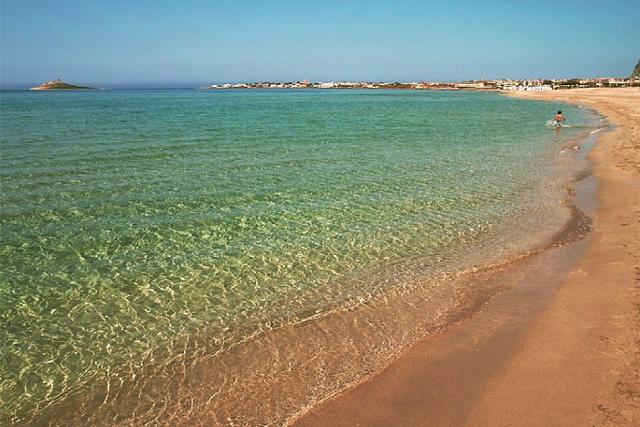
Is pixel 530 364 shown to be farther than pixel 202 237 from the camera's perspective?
No

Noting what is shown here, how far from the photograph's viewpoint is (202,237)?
33.6 ft

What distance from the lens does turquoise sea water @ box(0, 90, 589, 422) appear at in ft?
21.4

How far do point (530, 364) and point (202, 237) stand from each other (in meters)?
7.27

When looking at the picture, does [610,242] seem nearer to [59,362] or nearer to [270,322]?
[270,322]

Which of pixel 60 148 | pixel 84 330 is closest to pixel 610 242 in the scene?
pixel 84 330

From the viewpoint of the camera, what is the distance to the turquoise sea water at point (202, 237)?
651 centimetres

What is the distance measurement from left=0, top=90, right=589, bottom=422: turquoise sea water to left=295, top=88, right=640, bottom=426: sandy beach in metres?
1.77

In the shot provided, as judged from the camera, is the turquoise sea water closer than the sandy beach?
No

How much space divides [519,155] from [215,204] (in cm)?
1625

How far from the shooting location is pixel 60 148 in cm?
2170

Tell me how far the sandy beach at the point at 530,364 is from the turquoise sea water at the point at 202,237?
1.77 m

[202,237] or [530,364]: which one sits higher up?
[202,237]

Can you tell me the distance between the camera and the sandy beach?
487cm

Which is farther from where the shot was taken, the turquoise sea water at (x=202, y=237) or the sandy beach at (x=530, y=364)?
the turquoise sea water at (x=202, y=237)
